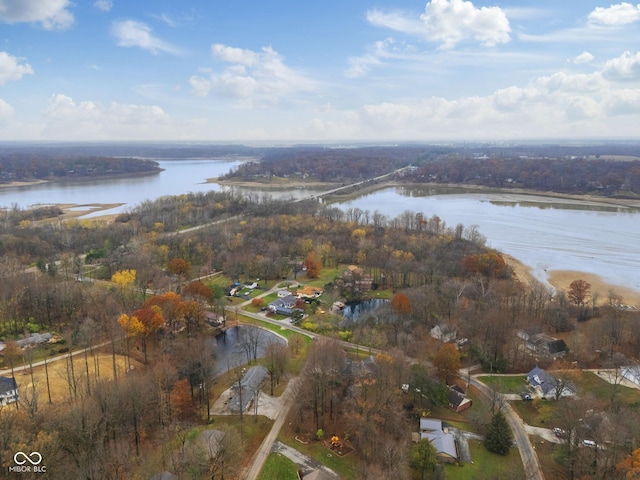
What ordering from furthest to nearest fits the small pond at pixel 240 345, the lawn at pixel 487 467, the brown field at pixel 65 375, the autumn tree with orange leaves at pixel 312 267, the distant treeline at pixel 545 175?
1. the distant treeline at pixel 545 175
2. the autumn tree with orange leaves at pixel 312 267
3. the small pond at pixel 240 345
4. the brown field at pixel 65 375
5. the lawn at pixel 487 467

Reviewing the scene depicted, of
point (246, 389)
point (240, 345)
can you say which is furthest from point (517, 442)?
point (240, 345)

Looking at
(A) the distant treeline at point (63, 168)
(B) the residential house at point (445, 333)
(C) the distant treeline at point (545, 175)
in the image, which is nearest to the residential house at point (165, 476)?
(B) the residential house at point (445, 333)

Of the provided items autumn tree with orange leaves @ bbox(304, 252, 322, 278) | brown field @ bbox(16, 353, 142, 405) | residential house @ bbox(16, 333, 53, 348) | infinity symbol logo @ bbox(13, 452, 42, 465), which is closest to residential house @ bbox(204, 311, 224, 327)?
brown field @ bbox(16, 353, 142, 405)

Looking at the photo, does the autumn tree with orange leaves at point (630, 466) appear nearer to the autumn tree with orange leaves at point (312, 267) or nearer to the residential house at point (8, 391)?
the residential house at point (8, 391)

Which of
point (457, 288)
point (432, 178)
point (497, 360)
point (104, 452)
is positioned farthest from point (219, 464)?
point (432, 178)

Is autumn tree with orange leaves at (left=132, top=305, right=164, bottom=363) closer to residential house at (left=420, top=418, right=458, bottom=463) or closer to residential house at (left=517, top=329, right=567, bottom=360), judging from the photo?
residential house at (left=420, top=418, right=458, bottom=463)

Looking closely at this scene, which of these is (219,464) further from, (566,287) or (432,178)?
(432,178)
